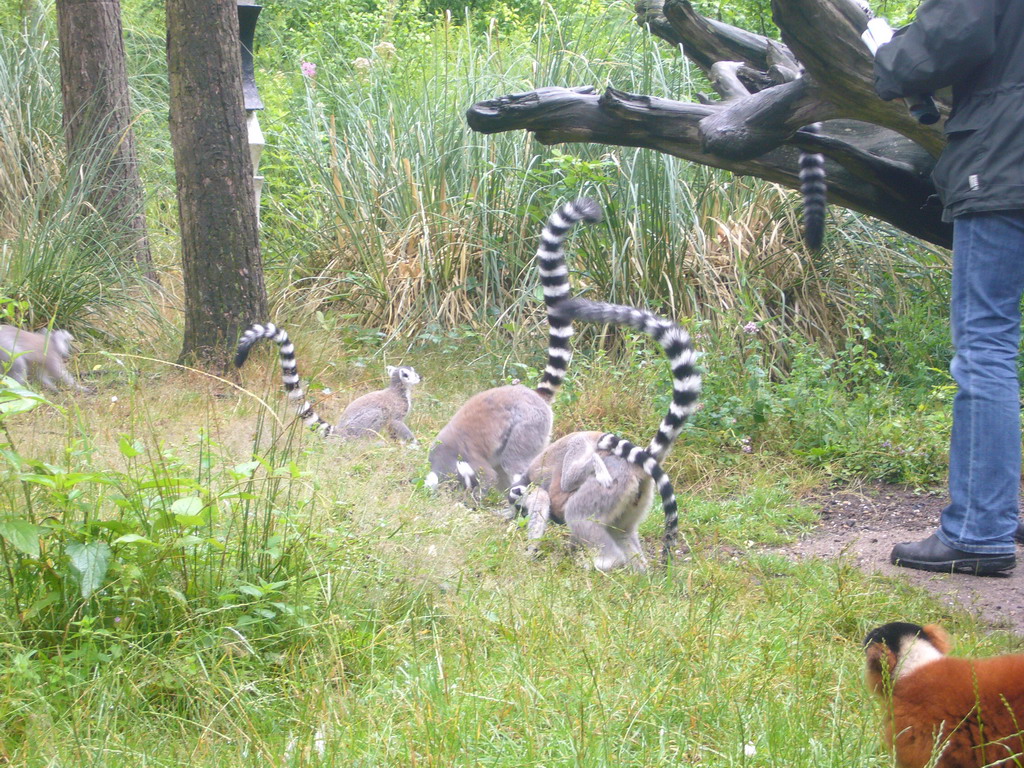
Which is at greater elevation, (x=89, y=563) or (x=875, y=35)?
(x=875, y=35)

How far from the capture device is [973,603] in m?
3.15

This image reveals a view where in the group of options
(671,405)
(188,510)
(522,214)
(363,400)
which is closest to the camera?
(188,510)

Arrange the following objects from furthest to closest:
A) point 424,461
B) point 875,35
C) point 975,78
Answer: point 424,461
point 875,35
point 975,78

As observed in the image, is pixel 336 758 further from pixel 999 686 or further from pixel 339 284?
pixel 339 284

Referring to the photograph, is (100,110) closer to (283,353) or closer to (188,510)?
(283,353)

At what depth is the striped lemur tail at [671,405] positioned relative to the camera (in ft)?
13.0

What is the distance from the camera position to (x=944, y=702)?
1871 millimetres

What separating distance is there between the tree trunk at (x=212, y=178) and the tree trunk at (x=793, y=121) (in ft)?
8.34

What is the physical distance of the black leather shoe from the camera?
348 centimetres

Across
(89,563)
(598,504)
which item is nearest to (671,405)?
(598,504)

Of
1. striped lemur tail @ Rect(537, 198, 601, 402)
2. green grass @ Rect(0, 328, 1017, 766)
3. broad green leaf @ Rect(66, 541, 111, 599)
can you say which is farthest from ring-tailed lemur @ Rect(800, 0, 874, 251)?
broad green leaf @ Rect(66, 541, 111, 599)

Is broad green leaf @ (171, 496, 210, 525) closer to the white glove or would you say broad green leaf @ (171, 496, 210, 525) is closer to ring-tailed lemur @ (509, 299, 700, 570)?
ring-tailed lemur @ (509, 299, 700, 570)

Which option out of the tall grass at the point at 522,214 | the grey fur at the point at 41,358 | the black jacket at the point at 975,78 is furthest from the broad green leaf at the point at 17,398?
the tall grass at the point at 522,214

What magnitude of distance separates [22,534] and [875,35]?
3.20 m
